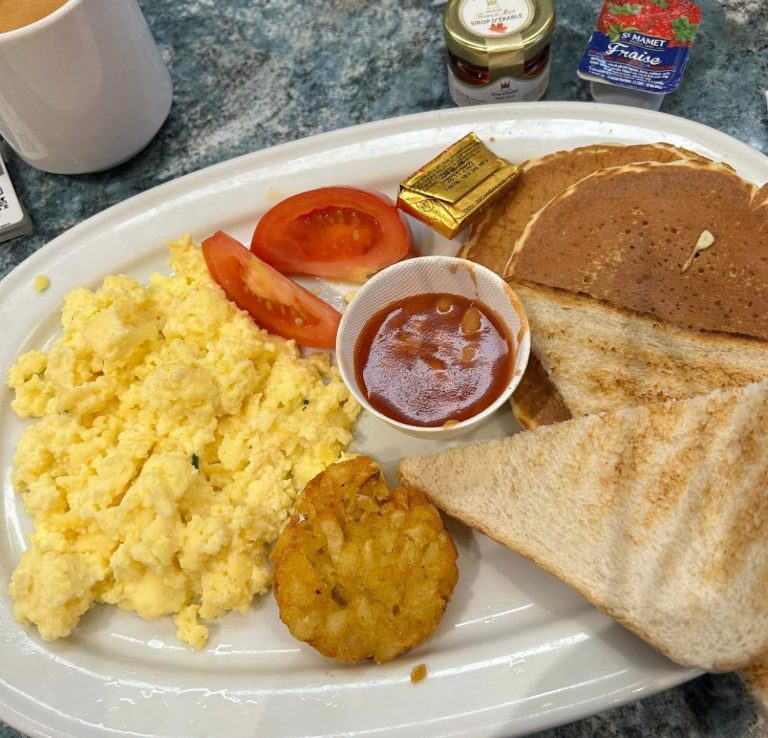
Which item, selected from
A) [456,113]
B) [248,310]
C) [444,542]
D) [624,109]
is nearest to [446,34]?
[456,113]

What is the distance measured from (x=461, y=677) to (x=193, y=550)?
0.74 meters

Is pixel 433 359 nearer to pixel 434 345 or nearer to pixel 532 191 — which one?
pixel 434 345

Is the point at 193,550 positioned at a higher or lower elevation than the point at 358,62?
lower

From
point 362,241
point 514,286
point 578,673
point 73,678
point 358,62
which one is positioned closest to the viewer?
point 578,673

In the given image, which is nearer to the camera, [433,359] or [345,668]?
[345,668]

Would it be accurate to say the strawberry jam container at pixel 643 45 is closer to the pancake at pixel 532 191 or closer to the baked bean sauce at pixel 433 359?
the pancake at pixel 532 191

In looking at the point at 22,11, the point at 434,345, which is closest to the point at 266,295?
the point at 434,345

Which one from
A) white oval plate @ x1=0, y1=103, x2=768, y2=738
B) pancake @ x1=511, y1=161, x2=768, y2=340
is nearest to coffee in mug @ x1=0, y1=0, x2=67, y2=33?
white oval plate @ x1=0, y1=103, x2=768, y2=738

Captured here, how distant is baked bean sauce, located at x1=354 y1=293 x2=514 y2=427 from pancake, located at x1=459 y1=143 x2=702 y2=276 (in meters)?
0.24

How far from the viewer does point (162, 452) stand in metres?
1.84

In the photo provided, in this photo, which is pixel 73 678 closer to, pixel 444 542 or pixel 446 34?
pixel 444 542

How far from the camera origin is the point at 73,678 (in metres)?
1.77

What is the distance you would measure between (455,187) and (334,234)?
41 cm

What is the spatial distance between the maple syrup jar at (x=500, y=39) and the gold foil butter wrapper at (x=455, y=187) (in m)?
0.31
